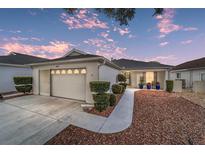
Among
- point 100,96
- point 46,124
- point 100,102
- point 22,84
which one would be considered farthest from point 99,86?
point 22,84

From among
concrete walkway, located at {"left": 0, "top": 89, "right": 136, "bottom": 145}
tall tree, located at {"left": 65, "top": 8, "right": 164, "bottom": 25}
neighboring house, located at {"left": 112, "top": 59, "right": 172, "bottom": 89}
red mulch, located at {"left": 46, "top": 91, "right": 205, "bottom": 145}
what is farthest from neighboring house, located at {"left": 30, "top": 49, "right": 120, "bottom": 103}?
neighboring house, located at {"left": 112, "top": 59, "right": 172, "bottom": 89}

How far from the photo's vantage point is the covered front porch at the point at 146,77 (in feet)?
55.0

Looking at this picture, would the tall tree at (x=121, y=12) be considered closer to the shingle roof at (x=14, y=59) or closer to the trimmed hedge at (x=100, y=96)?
the trimmed hedge at (x=100, y=96)

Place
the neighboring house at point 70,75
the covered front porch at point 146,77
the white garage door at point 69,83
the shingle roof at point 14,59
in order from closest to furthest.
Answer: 1. the neighboring house at point 70,75
2. the white garage door at point 69,83
3. the shingle roof at point 14,59
4. the covered front porch at point 146,77

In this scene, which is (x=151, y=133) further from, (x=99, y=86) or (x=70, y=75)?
(x=70, y=75)

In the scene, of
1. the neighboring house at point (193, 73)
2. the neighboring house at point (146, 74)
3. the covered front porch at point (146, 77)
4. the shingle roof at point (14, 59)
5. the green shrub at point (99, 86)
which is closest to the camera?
the green shrub at point (99, 86)

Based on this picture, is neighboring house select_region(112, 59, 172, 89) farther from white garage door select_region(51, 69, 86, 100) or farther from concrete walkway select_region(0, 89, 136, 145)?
concrete walkway select_region(0, 89, 136, 145)

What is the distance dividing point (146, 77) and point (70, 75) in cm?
1292

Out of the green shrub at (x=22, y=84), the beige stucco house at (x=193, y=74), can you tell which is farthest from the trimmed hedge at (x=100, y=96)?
the beige stucco house at (x=193, y=74)

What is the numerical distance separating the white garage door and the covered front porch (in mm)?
11823

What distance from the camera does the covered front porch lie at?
55.0 ft

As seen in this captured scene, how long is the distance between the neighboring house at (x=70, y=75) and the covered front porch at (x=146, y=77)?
394 inches

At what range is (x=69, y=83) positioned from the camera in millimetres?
8641
